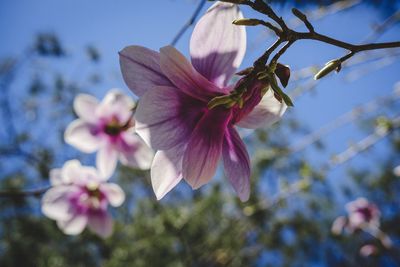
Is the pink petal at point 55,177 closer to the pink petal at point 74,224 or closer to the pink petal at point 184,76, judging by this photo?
the pink petal at point 74,224

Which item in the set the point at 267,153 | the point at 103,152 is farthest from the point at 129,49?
the point at 267,153

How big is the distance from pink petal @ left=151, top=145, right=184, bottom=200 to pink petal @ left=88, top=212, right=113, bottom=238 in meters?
0.93

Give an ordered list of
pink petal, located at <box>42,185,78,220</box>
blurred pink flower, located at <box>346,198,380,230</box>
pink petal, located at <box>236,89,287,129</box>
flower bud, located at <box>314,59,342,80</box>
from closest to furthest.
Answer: flower bud, located at <box>314,59,342,80</box> → pink petal, located at <box>236,89,287,129</box> → pink petal, located at <box>42,185,78,220</box> → blurred pink flower, located at <box>346,198,380,230</box>

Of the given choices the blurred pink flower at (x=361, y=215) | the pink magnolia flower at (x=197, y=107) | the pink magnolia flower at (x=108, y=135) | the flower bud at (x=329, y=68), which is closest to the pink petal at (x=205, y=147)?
the pink magnolia flower at (x=197, y=107)

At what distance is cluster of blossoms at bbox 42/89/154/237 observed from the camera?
125cm

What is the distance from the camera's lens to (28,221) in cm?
395

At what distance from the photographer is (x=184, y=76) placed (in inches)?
19.0

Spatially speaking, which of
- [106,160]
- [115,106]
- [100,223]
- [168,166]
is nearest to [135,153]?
[106,160]

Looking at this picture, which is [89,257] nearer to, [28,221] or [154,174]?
[28,221]

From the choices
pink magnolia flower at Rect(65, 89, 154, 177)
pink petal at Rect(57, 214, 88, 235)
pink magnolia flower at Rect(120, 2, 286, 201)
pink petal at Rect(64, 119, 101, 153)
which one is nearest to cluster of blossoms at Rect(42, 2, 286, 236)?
pink magnolia flower at Rect(120, 2, 286, 201)

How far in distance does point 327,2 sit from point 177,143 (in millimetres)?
660

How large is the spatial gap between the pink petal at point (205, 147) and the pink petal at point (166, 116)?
23 mm

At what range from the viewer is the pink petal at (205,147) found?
1.60 feet

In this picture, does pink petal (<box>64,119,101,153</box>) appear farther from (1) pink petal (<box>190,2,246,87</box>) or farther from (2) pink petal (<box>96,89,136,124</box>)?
(1) pink petal (<box>190,2,246,87</box>)
